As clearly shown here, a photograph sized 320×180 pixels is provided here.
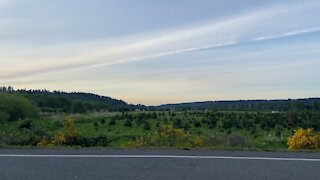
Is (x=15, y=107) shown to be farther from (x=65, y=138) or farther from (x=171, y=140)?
(x=171, y=140)

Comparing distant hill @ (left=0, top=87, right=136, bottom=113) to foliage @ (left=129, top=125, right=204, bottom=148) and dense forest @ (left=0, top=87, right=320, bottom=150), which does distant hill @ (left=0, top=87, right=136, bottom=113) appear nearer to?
dense forest @ (left=0, top=87, right=320, bottom=150)

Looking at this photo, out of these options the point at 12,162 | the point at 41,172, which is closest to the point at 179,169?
the point at 41,172

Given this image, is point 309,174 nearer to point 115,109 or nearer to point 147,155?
point 147,155

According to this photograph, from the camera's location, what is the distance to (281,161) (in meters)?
7.93

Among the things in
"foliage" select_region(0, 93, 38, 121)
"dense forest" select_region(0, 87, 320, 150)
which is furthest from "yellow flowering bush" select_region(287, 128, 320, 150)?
"foliage" select_region(0, 93, 38, 121)

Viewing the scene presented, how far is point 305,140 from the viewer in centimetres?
1162

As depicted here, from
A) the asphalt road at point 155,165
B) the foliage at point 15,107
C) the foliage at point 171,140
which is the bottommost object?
the asphalt road at point 155,165

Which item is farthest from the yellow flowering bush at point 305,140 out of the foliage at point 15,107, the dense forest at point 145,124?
the foliage at point 15,107

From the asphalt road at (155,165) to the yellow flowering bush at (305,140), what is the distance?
255 cm

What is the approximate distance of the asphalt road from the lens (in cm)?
679

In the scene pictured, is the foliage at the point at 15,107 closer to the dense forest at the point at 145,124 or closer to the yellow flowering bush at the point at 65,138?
the dense forest at the point at 145,124

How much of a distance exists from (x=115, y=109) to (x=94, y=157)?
95.8 m

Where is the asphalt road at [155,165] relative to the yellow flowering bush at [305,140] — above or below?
below

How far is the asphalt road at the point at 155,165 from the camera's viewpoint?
267 inches
